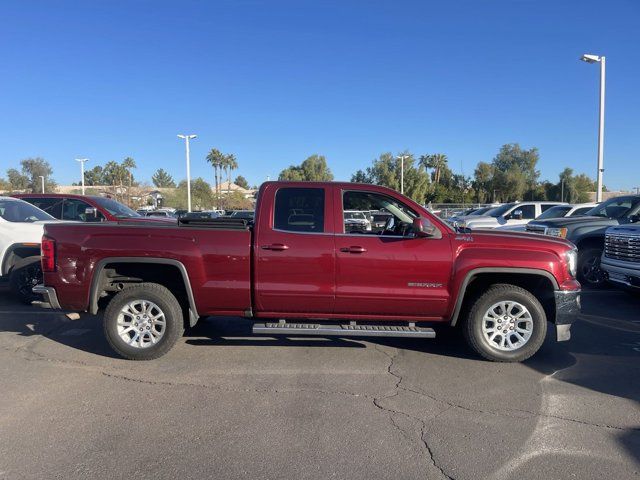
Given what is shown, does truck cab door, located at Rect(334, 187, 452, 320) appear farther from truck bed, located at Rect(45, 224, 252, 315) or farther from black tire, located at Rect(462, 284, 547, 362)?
truck bed, located at Rect(45, 224, 252, 315)

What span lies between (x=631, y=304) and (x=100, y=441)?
8679mm

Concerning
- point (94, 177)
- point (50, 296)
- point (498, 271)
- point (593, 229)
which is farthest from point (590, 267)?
point (94, 177)

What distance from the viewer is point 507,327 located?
5273 millimetres

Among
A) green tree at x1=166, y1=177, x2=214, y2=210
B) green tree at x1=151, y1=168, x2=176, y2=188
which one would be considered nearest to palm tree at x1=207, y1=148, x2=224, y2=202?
green tree at x1=166, y1=177, x2=214, y2=210

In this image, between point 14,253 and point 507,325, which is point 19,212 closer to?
point 14,253

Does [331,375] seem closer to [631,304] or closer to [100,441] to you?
[100,441]

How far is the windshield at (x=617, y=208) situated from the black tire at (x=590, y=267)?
1351 millimetres

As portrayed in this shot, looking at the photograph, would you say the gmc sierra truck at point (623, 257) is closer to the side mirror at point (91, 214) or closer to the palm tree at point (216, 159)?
the side mirror at point (91, 214)

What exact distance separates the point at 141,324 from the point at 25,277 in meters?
3.85

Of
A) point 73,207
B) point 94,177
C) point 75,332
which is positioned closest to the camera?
point 75,332

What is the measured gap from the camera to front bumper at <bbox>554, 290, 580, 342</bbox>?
5184mm

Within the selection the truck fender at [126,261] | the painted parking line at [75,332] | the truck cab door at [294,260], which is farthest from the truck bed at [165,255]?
the painted parking line at [75,332]

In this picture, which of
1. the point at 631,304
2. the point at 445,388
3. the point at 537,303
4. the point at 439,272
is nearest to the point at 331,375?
the point at 445,388

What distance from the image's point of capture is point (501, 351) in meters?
5.28
